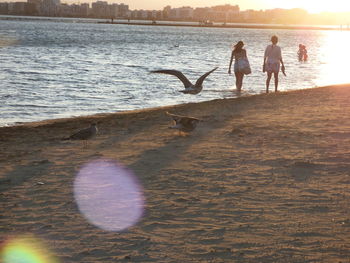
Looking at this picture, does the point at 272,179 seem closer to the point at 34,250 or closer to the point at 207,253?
the point at 207,253

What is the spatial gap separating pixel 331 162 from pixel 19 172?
14.0 feet

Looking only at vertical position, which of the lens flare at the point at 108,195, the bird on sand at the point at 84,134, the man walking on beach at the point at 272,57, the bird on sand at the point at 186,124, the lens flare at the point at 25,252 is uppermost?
the man walking on beach at the point at 272,57

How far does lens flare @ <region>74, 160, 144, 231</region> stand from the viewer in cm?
589

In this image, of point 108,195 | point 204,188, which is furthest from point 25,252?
point 204,188

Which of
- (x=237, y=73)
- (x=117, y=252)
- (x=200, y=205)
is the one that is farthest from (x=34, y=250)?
(x=237, y=73)

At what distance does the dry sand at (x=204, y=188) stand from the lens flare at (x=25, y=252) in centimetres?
11

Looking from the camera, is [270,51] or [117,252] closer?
[117,252]

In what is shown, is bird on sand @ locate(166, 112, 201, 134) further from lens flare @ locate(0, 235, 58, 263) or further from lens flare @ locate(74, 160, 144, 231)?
lens flare @ locate(0, 235, 58, 263)

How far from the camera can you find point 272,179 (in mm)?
7199

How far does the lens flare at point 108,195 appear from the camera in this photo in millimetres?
5887

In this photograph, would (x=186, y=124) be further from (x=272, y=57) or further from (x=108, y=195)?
(x=272, y=57)

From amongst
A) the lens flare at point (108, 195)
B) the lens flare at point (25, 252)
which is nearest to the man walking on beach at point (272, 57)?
the lens flare at point (108, 195)

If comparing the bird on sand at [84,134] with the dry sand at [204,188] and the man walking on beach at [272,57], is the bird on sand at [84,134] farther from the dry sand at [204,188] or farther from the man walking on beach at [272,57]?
the man walking on beach at [272,57]

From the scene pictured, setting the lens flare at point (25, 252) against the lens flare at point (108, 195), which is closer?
the lens flare at point (25, 252)
